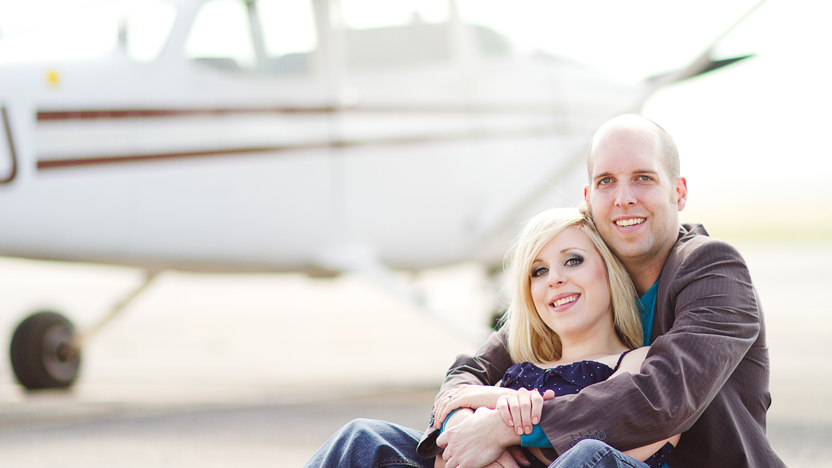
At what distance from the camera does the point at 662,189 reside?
1.74 meters

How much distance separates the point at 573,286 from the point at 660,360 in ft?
0.98

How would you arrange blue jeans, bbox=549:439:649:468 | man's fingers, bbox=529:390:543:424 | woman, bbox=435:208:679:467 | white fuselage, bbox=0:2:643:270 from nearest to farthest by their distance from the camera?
1. blue jeans, bbox=549:439:649:468
2. man's fingers, bbox=529:390:543:424
3. woman, bbox=435:208:679:467
4. white fuselage, bbox=0:2:643:270

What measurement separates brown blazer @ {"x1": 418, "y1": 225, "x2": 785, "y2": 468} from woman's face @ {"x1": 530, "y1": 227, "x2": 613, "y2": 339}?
15 centimetres

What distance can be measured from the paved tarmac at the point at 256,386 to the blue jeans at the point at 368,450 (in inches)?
67.1

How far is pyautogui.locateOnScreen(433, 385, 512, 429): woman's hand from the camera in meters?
1.69

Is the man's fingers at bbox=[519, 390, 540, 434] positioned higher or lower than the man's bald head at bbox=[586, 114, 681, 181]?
lower

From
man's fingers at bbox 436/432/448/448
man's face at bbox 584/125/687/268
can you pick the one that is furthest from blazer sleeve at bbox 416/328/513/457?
man's face at bbox 584/125/687/268

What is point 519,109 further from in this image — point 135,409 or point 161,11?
point 135,409

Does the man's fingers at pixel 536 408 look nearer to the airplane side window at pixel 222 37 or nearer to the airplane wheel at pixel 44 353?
the airplane side window at pixel 222 37

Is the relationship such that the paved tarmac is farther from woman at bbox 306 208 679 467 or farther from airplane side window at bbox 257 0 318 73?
woman at bbox 306 208 679 467

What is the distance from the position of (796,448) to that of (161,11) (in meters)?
3.93

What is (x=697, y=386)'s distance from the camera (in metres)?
1.46

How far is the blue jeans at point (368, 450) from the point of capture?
1652 mm

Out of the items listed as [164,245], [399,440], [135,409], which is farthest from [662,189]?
[135,409]
